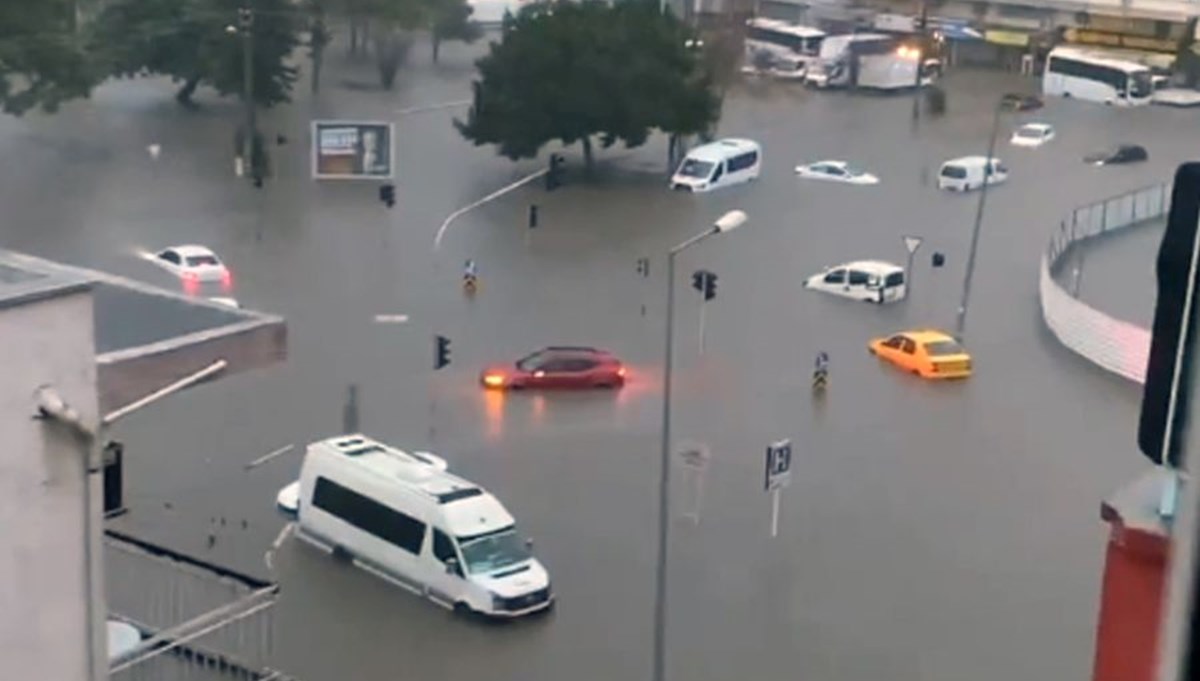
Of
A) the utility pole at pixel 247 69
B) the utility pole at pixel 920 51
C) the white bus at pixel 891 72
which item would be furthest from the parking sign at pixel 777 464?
the white bus at pixel 891 72

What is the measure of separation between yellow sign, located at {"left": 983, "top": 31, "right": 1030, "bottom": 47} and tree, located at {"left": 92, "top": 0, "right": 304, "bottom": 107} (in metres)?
4.43

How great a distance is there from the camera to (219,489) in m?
4.16

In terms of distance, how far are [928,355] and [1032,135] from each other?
4.22m

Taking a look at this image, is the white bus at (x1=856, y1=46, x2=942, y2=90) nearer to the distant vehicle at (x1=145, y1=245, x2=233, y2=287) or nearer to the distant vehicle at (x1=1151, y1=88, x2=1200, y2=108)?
the distant vehicle at (x1=1151, y1=88, x2=1200, y2=108)

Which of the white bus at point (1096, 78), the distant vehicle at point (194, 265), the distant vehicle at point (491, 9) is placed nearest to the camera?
the distant vehicle at point (194, 265)

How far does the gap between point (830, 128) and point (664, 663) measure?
6401 mm

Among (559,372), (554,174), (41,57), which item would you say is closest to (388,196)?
(554,174)

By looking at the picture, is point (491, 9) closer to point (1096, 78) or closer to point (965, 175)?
point (1096, 78)

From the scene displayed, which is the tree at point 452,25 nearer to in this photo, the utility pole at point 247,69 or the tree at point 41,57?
the utility pole at point 247,69

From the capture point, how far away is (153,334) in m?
1.89

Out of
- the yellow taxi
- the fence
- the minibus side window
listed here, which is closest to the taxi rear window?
the yellow taxi

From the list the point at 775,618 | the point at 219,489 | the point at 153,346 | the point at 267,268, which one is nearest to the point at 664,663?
the point at 775,618

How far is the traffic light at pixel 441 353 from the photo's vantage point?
16.5 feet

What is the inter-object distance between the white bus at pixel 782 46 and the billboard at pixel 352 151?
360 centimetres
